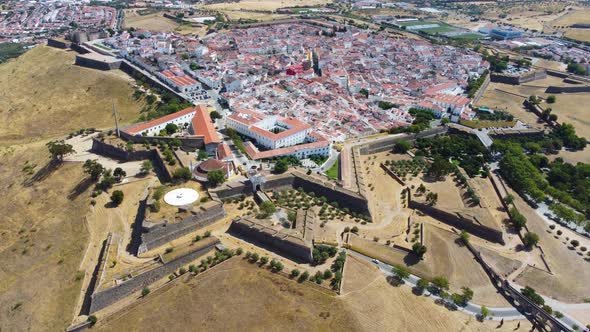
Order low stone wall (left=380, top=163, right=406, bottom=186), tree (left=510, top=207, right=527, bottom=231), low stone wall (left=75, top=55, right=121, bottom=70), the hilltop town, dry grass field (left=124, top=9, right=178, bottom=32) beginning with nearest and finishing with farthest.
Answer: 1. the hilltop town
2. tree (left=510, top=207, right=527, bottom=231)
3. low stone wall (left=380, top=163, right=406, bottom=186)
4. low stone wall (left=75, top=55, right=121, bottom=70)
5. dry grass field (left=124, top=9, right=178, bottom=32)

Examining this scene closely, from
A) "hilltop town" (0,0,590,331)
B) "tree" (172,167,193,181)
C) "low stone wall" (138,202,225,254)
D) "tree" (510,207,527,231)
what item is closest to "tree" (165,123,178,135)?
"hilltop town" (0,0,590,331)

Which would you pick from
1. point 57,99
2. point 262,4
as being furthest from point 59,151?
point 262,4

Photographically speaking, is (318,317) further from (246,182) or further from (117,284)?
(246,182)

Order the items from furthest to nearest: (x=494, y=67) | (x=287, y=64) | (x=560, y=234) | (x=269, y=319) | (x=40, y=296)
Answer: (x=494, y=67) → (x=287, y=64) → (x=560, y=234) → (x=40, y=296) → (x=269, y=319)

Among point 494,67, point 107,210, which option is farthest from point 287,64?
point 107,210

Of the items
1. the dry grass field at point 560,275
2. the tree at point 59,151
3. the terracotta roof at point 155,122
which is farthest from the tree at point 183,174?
the dry grass field at point 560,275

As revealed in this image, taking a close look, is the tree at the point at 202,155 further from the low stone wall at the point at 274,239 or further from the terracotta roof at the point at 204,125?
the low stone wall at the point at 274,239

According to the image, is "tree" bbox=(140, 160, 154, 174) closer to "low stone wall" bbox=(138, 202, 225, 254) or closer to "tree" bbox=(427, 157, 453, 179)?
"low stone wall" bbox=(138, 202, 225, 254)

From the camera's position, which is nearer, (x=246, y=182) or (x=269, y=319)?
(x=269, y=319)
